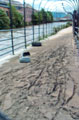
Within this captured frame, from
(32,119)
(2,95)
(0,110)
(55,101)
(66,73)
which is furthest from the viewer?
(66,73)

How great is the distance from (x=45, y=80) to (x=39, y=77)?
0.76ft

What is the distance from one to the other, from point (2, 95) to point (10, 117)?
2.23 ft

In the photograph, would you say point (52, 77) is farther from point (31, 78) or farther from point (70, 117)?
point (70, 117)

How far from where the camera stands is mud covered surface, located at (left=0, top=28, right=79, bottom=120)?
6.93 feet

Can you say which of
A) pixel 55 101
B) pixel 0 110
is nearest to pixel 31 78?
pixel 55 101

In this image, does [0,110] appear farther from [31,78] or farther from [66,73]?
[66,73]

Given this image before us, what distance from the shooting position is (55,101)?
7.94ft

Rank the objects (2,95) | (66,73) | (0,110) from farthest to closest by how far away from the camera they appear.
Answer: (66,73)
(2,95)
(0,110)

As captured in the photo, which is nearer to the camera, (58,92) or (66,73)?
(58,92)

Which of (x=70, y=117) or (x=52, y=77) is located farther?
(x=52, y=77)

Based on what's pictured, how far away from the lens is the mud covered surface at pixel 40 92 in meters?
2.11

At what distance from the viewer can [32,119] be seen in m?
1.99

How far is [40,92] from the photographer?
2729mm

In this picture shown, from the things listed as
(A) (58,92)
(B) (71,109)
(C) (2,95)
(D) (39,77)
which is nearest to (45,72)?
(D) (39,77)
